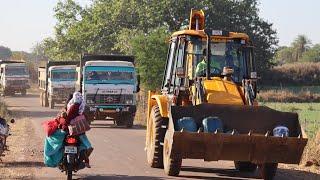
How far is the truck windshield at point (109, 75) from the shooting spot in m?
26.1

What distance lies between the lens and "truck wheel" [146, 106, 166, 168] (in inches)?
536

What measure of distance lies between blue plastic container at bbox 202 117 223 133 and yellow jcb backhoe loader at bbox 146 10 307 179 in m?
0.25

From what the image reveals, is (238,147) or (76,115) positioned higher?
(76,115)

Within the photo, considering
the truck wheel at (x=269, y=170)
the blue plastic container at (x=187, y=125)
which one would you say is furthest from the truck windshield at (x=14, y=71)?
the blue plastic container at (x=187, y=125)

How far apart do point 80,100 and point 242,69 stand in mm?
3946

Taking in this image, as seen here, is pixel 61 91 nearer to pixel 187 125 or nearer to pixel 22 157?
pixel 22 157

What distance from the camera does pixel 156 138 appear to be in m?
13.7

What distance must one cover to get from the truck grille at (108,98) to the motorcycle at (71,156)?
14034mm

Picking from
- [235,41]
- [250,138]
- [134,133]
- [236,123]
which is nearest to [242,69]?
[235,41]

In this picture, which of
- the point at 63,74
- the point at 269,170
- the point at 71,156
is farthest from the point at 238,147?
the point at 63,74

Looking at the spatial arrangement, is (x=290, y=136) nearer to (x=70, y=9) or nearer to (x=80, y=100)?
(x=80, y=100)

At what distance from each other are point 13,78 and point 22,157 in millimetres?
42285

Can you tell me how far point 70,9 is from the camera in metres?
70.7

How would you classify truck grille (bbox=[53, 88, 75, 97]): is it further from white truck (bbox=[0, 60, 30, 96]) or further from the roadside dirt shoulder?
white truck (bbox=[0, 60, 30, 96])
